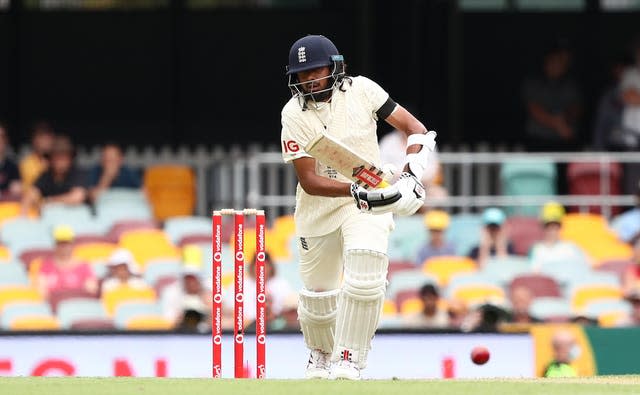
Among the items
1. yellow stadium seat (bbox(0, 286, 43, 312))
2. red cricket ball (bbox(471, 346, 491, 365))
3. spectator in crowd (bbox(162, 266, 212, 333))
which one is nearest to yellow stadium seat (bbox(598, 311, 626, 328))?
red cricket ball (bbox(471, 346, 491, 365))

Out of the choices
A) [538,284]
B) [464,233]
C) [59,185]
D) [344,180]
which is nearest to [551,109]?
[464,233]

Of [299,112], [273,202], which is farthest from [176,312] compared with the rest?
[299,112]

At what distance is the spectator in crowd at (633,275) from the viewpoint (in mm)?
12680

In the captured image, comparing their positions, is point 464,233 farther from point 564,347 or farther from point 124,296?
point 124,296

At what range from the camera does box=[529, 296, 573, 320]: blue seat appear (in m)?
12.3

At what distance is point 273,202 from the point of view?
46.2 ft

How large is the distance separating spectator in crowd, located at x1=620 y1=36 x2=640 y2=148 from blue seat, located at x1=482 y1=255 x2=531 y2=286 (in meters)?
2.46

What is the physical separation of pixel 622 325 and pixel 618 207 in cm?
Result: 269

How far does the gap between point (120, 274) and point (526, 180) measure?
12.0 feet

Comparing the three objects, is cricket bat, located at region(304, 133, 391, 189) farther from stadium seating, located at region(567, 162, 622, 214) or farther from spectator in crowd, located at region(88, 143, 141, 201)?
stadium seating, located at region(567, 162, 622, 214)

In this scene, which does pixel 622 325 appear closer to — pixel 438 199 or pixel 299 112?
pixel 438 199

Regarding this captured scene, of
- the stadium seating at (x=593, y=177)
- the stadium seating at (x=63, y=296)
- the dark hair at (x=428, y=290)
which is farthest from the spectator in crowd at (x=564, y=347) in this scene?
the stadium seating at (x=593, y=177)

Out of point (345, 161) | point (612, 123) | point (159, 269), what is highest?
point (345, 161)

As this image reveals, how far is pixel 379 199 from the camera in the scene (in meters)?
7.70
